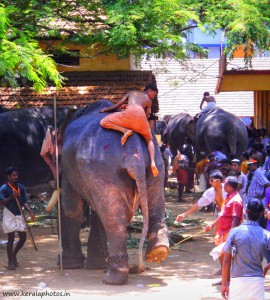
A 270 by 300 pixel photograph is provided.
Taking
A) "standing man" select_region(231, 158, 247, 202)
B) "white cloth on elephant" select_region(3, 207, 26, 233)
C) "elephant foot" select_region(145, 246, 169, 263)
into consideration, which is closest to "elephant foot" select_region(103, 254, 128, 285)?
"elephant foot" select_region(145, 246, 169, 263)

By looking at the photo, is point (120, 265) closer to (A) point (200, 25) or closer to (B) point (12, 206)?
(B) point (12, 206)

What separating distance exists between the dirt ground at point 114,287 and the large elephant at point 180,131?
11.5m

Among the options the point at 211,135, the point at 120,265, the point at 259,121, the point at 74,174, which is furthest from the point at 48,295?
the point at 259,121

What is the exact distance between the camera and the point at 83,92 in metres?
15.5

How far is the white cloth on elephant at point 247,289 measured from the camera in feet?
24.1

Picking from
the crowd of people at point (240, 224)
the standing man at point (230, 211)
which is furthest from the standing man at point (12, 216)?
the standing man at point (230, 211)

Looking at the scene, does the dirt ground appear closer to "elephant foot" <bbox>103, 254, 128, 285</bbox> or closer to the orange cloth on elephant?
"elephant foot" <bbox>103, 254, 128, 285</bbox>

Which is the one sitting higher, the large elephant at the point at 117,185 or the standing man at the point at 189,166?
the large elephant at the point at 117,185

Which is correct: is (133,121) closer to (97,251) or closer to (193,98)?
(97,251)

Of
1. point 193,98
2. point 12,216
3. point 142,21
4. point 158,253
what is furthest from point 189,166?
point 193,98

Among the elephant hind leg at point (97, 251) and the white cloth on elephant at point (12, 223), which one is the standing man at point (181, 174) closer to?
the elephant hind leg at point (97, 251)

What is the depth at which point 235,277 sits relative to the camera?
7469 mm

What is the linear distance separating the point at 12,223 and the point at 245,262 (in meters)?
5.00

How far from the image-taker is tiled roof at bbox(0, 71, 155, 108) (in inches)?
599
